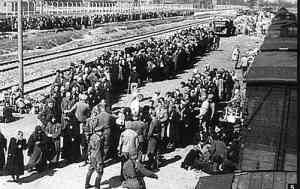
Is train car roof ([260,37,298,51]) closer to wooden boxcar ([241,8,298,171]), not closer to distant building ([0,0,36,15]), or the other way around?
wooden boxcar ([241,8,298,171])

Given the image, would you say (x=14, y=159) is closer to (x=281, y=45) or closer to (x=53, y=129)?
(x=53, y=129)

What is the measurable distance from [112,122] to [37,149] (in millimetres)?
1770

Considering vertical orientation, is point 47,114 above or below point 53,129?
above

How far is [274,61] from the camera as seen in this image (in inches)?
401

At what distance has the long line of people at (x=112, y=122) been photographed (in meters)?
9.57

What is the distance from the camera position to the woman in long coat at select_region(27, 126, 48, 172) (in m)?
10.6

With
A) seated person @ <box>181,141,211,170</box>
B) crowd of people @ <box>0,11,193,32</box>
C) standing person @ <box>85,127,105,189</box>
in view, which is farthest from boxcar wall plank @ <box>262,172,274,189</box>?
crowd of people @ <box>0,11,193,32</box>

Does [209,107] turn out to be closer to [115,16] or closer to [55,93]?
[55,93]

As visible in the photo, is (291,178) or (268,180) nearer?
(268,180)

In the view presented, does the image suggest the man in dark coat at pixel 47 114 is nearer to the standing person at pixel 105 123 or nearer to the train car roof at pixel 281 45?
the standing person at pixel 105 123

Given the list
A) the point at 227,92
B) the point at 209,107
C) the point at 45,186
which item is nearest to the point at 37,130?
the point at 45,186

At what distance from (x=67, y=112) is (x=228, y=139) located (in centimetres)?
411

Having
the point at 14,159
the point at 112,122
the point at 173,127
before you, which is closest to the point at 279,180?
the point at 112,122

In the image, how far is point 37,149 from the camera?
1065 cm
